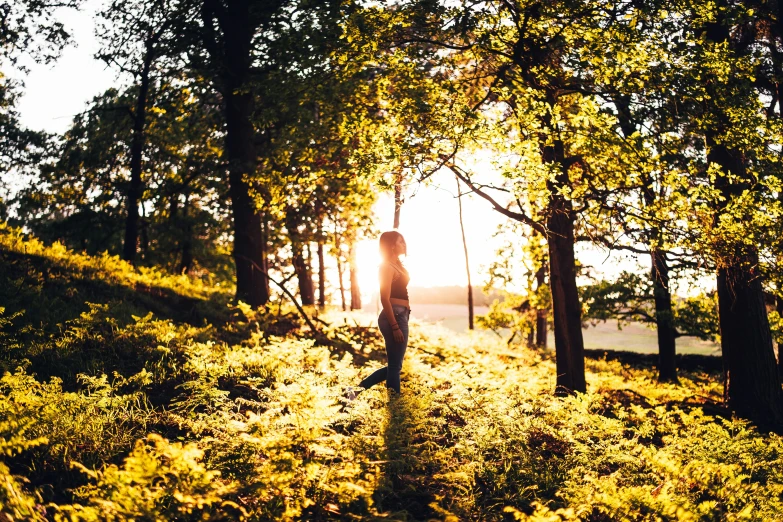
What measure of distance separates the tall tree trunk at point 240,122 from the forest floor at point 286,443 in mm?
4110

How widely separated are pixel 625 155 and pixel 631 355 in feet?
62.2

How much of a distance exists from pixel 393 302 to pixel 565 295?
14.4 feet

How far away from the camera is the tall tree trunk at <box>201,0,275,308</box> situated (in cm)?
1338

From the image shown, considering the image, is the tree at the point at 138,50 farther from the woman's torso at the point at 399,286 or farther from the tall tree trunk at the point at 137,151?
the woman's torso at the point at 399,286

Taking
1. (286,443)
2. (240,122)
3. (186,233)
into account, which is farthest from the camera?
(186,233)

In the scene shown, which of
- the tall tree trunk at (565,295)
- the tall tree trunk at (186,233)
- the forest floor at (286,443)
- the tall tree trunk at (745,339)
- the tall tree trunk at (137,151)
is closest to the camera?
the forest floor at (286,443)

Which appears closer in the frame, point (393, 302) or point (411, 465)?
point (411, 465)

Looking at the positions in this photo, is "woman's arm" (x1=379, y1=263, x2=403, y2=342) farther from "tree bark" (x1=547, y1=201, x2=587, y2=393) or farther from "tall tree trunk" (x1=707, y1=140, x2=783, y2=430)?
"tall tree trunk" (x1=707, y1=140, x2=783, y2=430)

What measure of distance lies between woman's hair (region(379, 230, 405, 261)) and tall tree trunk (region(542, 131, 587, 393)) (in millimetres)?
3921

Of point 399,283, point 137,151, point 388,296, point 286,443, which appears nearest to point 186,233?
point 137,151

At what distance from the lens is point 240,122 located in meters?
13.6

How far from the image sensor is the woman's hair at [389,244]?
6848 millimetres

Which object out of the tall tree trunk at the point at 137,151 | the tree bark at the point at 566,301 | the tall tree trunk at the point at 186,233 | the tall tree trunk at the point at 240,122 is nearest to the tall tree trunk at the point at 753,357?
the tree bark at the point at 566,301

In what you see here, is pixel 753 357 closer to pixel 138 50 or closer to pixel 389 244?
pixel 389 244
